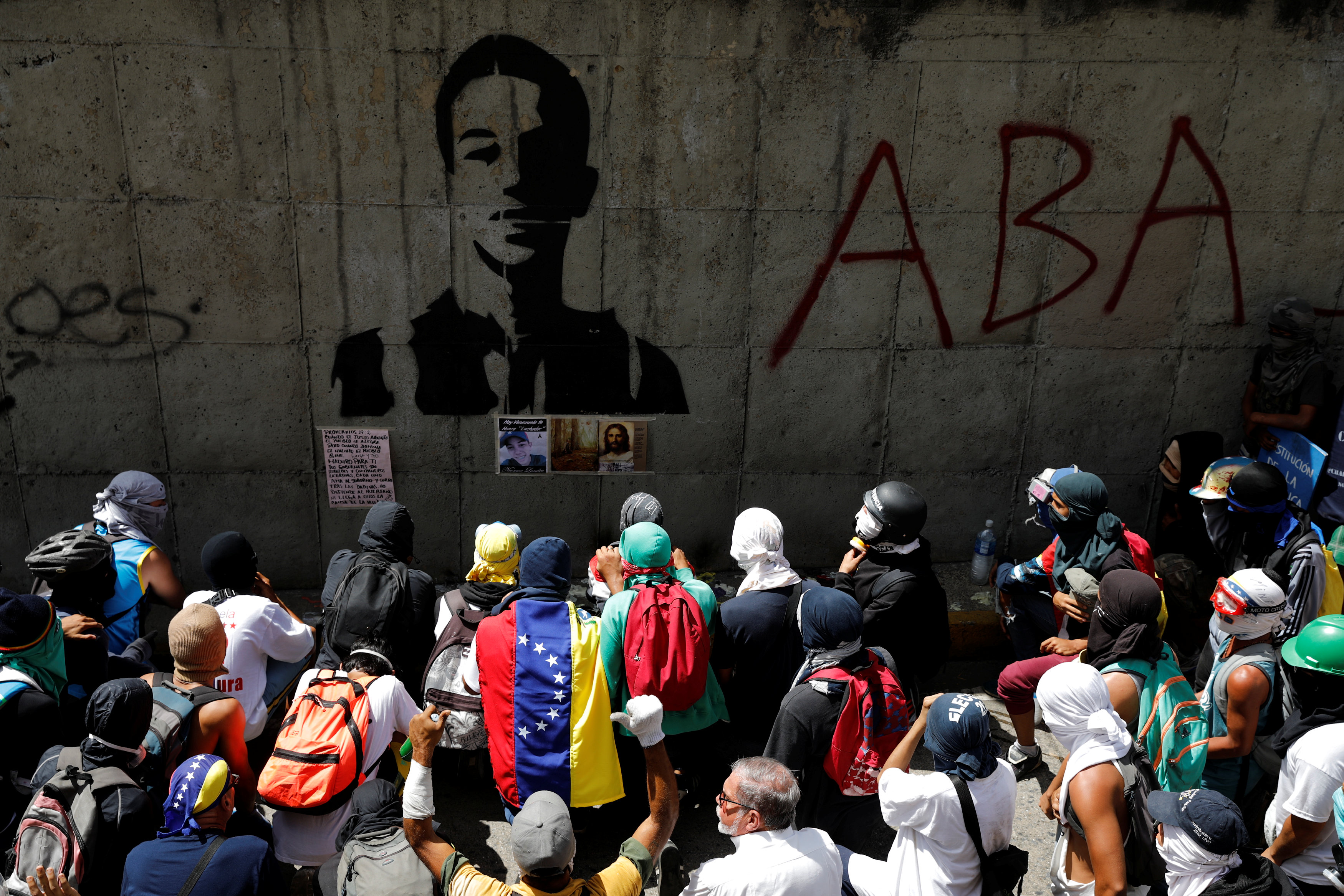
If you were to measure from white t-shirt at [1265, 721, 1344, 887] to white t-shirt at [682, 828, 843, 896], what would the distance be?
5.71ft

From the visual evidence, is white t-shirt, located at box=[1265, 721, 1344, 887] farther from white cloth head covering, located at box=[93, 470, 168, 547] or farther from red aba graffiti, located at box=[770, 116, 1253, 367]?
white cloth head covering, located at box=[93, 470, 168, 547]

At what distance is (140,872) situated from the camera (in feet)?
9.53

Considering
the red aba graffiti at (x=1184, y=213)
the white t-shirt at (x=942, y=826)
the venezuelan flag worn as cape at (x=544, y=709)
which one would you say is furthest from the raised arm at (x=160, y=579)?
the red aba graffiti at (x=1184, y=213)

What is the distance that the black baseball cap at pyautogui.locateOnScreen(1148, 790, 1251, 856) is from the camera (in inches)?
113

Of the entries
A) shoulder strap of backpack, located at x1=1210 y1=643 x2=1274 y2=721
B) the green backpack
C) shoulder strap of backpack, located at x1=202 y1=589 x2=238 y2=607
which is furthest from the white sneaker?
shoulder strap of backpack, located at x1=202 y1=589 x2=238 y2=607

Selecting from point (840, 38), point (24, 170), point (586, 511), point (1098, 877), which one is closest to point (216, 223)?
point (24, 170)

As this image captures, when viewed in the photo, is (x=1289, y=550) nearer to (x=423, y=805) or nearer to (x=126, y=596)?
(x=423, y=805)

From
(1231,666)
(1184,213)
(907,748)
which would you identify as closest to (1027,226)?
(1184,213)

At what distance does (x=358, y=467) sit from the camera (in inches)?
249

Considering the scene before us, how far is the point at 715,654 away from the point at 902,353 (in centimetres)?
284

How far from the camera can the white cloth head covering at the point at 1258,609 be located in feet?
12.8

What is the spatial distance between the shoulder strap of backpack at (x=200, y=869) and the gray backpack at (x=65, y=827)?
1.26 feet

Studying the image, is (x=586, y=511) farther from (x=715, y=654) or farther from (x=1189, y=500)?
(x=1189, y=500)

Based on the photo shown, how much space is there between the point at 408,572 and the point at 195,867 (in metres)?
1.76
